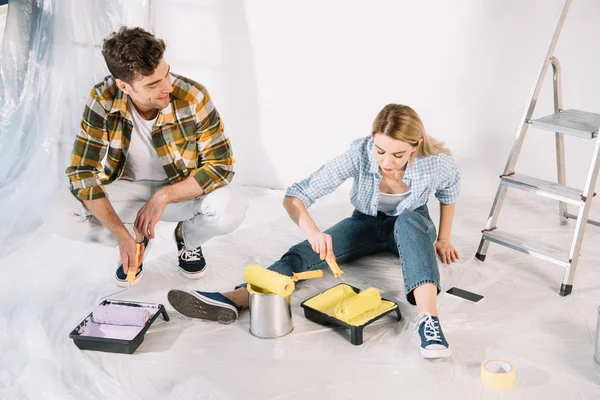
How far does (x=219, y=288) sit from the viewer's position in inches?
98.3

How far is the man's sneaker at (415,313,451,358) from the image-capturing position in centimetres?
200

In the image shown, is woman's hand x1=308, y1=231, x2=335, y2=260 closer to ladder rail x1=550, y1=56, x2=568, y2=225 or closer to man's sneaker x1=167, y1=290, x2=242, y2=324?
man's sneaker x1=167, y1=290, x2=242, y2=324

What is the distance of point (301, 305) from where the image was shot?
7.48ft

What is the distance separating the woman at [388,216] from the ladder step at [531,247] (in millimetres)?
160

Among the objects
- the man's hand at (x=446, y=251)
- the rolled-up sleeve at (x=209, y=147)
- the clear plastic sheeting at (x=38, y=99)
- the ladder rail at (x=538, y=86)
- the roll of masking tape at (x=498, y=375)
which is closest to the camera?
the roll of masking tape at (x=498, y=375)

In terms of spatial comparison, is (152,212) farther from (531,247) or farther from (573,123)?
(573,123)

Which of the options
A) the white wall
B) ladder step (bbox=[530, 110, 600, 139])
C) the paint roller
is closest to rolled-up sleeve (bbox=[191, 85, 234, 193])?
the paint roller

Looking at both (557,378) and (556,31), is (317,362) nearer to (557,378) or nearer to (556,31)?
(557,378)

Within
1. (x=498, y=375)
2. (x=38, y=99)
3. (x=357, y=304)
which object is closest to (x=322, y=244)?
(x=357, y=304)

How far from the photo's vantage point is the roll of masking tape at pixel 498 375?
1.88m

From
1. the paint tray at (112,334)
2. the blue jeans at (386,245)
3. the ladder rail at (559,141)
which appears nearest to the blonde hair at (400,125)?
the blue jeans at (386,245)

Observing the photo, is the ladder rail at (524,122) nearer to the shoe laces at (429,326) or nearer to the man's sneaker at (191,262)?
→ the shoe laces at (429,326)

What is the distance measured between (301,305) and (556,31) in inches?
51.1

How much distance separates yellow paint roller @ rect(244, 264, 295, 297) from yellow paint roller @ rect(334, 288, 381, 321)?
18cm
